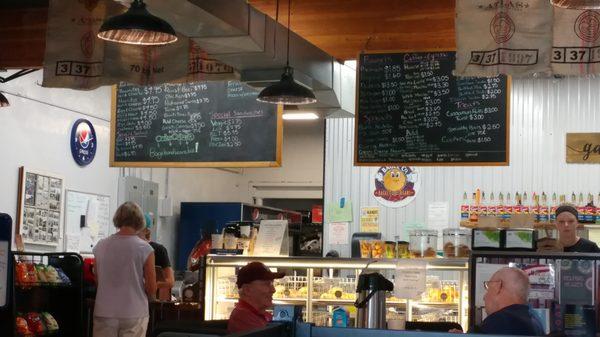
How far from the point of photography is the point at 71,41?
21.8 ft

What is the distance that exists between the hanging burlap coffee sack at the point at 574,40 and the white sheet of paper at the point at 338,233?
4.72m

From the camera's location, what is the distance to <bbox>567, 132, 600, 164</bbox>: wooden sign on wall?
9172 millimetres

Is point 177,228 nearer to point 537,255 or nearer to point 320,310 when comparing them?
point 320,310

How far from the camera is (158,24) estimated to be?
4859 mm

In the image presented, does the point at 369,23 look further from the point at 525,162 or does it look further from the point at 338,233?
the point at 338,233

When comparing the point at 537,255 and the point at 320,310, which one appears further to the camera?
the point at 320,310

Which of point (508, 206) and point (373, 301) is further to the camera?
point (508, 206)

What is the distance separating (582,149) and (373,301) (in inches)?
200

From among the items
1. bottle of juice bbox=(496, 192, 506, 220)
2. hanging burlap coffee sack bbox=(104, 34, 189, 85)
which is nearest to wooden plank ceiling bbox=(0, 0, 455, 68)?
hanging burlap coffee sack bbox=(104, 34, 189, 85)

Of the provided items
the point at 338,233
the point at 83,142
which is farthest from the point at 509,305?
the point at 83,142

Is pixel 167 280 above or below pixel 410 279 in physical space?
below

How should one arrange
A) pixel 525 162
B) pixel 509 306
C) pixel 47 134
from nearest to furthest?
pixel 509 306, pixel 525 162, pixel 47 134

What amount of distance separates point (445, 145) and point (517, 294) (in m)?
3.24

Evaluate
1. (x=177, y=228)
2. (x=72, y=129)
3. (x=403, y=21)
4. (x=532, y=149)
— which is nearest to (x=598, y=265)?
(x=403, y=21)
